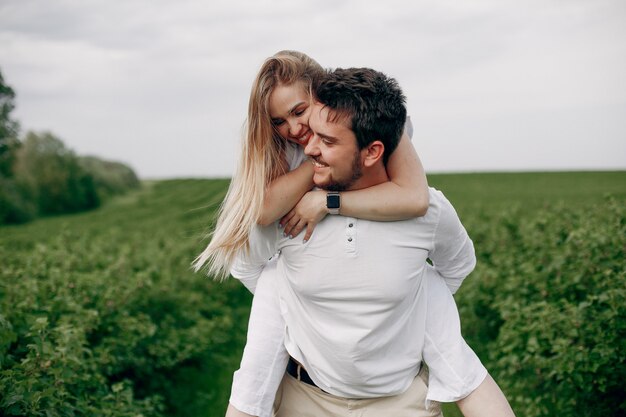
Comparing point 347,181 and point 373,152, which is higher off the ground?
point 373,152

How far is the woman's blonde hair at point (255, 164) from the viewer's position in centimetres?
289

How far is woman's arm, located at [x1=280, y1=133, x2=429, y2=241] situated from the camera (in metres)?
2.78

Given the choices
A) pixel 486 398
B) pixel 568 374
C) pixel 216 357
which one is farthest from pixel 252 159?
pixel 216 357

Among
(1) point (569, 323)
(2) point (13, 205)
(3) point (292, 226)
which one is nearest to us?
(3) point (292, 226)

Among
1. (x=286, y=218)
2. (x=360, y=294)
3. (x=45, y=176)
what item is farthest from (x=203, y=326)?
(x=45, y=176)

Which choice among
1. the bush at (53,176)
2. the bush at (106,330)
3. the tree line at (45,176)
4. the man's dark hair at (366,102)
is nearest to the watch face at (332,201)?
the man's dark hair at (366,102)

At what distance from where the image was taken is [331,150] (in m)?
2.72

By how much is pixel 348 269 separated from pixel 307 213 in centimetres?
29

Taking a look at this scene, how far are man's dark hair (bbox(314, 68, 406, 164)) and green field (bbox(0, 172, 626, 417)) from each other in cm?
125

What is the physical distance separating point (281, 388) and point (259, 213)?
0.94m

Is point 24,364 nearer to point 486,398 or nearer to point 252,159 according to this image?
point 252,159

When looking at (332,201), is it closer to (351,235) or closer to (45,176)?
(351,235)

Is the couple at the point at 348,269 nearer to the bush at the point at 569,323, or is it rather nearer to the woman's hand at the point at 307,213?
the woman's hand at the point at 307,213

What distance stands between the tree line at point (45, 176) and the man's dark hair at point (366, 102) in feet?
89.9
